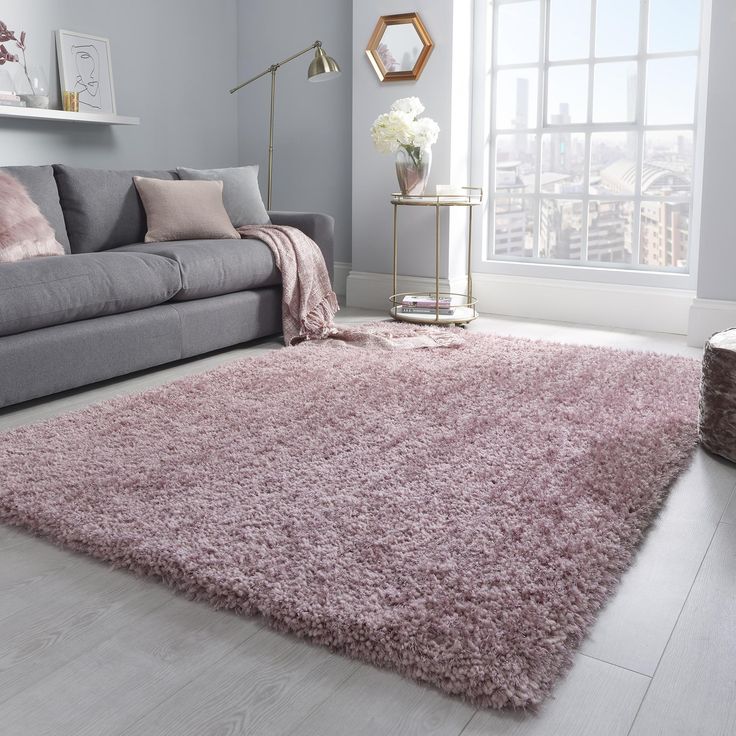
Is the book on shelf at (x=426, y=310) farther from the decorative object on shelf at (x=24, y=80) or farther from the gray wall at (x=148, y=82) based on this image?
the decorative object on shelf at (x=24, y=80)

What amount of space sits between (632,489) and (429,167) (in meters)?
2.80

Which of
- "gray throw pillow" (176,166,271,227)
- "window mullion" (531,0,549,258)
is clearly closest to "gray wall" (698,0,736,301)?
"window mullion" (531,0,549,258)

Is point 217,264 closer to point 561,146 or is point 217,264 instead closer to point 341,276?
point 341,276

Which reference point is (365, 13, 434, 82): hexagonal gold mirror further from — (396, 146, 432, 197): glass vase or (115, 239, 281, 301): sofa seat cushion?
(115, 239, 281, 301): sofa seat cushion

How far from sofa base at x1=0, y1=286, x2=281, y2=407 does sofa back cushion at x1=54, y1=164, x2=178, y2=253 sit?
652 millimetres

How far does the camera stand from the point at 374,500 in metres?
2.06

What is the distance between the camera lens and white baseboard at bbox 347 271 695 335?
4.29m

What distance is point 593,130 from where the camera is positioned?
4465 mm

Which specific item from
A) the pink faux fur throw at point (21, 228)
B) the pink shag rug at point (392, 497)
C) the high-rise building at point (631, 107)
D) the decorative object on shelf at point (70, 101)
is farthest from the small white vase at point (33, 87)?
the high-rise building at point (631, 107)

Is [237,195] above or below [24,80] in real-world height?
below

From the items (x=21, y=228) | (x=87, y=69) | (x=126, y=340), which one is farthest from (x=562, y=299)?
(x=87, y=69)

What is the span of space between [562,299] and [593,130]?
923 millimetres

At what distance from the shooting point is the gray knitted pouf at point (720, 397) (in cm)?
235

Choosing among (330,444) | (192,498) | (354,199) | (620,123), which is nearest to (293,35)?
(354,199)
